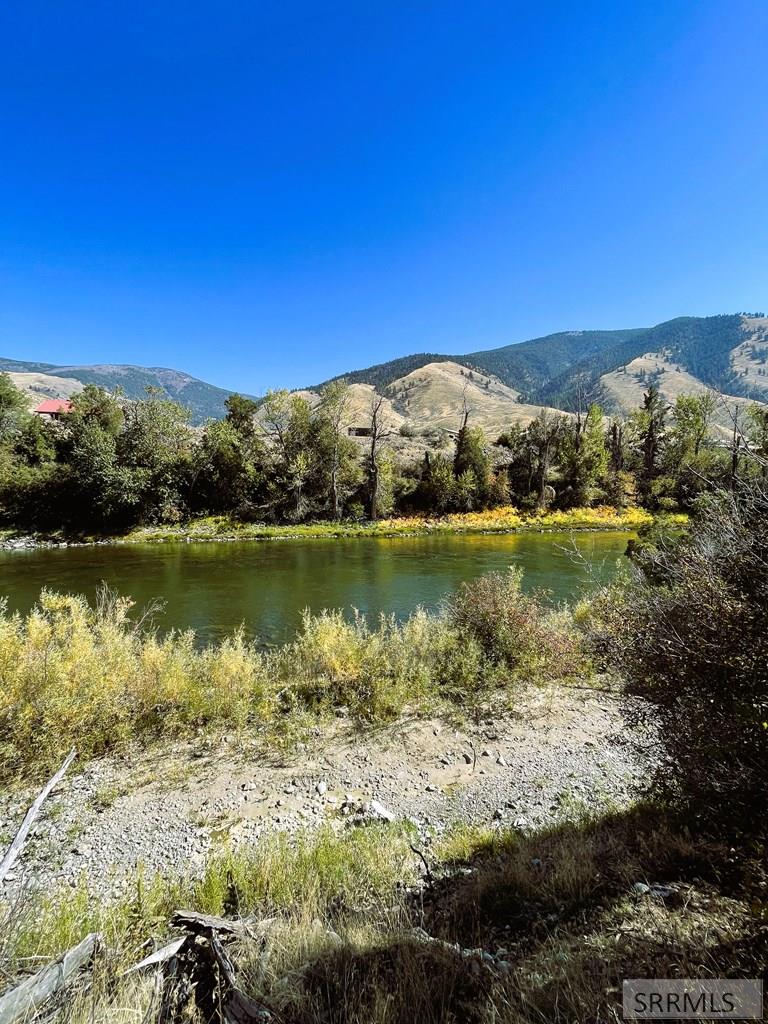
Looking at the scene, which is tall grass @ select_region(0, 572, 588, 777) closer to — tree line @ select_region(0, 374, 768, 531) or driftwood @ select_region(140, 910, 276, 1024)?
driftwood @ select_region(140, 910, 276, 1024)

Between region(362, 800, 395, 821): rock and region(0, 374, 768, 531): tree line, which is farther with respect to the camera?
region(0, 374, 768, 531): tree line

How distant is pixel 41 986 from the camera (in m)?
1.84

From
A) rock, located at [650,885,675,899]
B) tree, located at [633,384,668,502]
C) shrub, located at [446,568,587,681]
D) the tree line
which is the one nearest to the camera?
rock, located at [650,885,675,899]

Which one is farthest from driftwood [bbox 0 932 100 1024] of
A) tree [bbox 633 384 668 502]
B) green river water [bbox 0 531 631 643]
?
tree [bbox 633 384 668 502]

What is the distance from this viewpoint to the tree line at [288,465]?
31.7 meters

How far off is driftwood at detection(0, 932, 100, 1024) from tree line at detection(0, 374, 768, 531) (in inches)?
1329

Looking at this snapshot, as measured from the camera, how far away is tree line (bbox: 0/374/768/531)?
31672 mm

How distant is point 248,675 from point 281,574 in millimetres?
12426

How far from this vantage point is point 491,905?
3.14 metres

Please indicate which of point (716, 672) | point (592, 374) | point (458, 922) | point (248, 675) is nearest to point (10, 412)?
point (248, 675)

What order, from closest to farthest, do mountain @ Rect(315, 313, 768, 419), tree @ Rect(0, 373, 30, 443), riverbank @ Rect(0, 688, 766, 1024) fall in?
riverbank @ Rect(0, 688, 766, 1024)
tree @ Rect(0, 373, 30, 443)
mountain @ Rect(315, 313, 768, 419)

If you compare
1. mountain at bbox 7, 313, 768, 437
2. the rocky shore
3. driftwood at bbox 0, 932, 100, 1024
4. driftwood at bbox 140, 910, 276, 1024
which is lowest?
the rocky shore

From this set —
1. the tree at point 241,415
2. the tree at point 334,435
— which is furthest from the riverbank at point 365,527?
the tree at point 241,415

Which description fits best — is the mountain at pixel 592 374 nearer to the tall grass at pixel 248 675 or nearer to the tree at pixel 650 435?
the tree at pixel 650 435
